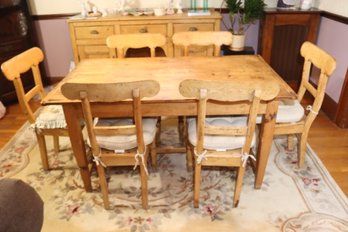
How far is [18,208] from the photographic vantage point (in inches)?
37.7

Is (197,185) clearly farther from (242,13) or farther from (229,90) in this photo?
(242,13)

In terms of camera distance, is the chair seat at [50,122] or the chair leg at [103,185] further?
the chair seat at [50,122]

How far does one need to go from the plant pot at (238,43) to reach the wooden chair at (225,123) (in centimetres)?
158

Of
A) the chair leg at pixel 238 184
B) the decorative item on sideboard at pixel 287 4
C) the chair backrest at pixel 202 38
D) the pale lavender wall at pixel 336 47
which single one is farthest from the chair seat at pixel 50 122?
the decorative item on sideboard at pixel 287 4

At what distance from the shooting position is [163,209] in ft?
6.02

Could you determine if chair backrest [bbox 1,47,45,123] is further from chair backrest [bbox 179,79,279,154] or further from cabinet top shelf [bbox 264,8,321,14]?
cabinet top shelf [bbox 264,8,321,14]

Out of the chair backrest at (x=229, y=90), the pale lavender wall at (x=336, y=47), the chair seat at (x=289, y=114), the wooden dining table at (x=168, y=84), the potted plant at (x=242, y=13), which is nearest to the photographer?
the chair backrest at (x=229, y=90)

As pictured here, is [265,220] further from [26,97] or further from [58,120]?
[26,97]

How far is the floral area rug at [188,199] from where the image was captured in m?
1.72

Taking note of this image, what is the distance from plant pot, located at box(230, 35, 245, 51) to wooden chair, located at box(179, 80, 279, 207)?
1.58 metres

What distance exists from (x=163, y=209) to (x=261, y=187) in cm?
68

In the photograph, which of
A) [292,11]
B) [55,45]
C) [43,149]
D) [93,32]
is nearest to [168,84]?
[43,149]

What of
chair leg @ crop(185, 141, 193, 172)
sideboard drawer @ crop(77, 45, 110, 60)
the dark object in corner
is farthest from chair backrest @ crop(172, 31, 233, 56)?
the dark object in corner

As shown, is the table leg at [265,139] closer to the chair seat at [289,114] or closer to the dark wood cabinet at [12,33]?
the chair seat at [289,114]
